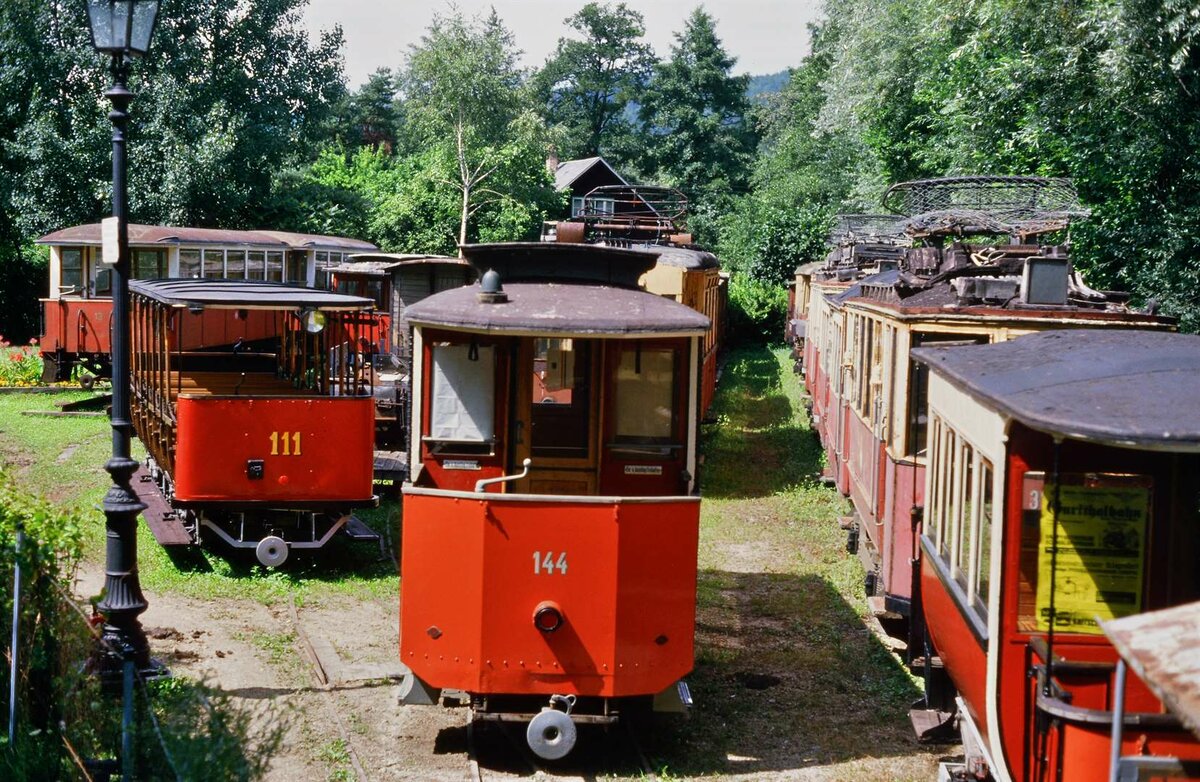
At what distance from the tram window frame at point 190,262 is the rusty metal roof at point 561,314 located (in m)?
18.1

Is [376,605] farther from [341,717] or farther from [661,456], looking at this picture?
[661,456]

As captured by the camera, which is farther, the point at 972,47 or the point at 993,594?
the point at 972,47

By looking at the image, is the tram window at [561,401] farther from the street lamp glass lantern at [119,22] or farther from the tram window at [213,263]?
the tram window at [213,263]

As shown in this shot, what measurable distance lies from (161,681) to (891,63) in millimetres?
27489

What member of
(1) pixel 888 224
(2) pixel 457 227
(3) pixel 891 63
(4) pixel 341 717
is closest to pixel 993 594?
(4) pixel 341 717

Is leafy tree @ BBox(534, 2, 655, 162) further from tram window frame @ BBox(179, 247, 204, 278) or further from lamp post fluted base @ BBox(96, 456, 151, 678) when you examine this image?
lamp post fluted base @ BBox(96, 456, 151, 678)

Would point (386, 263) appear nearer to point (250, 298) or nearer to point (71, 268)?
point (71, 268)

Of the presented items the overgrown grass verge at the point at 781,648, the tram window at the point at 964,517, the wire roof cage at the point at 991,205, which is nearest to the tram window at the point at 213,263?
the overgrown grass verge at the point at 781,648

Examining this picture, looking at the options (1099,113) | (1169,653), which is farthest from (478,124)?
(1169,653)

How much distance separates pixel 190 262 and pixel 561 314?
19.4 m

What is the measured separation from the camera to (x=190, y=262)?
25.4m

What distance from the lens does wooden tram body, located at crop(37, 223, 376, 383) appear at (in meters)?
24.7

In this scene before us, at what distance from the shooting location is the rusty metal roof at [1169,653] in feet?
9.63

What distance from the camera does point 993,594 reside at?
5883 mm
